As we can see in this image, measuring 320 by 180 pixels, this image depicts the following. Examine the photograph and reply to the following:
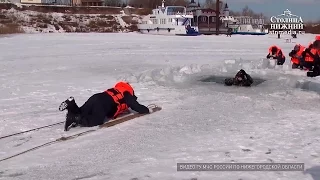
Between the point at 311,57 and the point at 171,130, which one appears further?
the point at 311,57

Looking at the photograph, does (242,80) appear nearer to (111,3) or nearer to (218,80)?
(218,80)

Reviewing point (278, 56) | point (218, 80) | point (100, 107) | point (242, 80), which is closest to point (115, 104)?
point (100, 107)

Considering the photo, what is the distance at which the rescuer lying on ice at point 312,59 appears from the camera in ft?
32.2

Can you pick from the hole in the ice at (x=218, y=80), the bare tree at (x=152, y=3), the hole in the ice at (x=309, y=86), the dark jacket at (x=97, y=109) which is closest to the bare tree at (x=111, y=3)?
the bare tree at (x=152, y=3)

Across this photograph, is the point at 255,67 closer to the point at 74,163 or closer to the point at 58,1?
the point at 74,163

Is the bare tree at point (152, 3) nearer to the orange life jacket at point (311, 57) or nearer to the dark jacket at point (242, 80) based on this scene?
the orange life jacket at point (311, 57)

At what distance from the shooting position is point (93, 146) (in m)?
4.73

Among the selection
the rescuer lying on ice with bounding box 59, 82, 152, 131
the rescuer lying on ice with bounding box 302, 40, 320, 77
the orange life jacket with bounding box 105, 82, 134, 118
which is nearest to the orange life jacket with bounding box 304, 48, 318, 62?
the rescuer lying on ice with bounding box 302, 40, 320, 77

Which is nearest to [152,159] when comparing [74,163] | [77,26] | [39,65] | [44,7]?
[74,163]

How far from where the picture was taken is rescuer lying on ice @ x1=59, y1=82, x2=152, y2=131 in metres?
5.34
